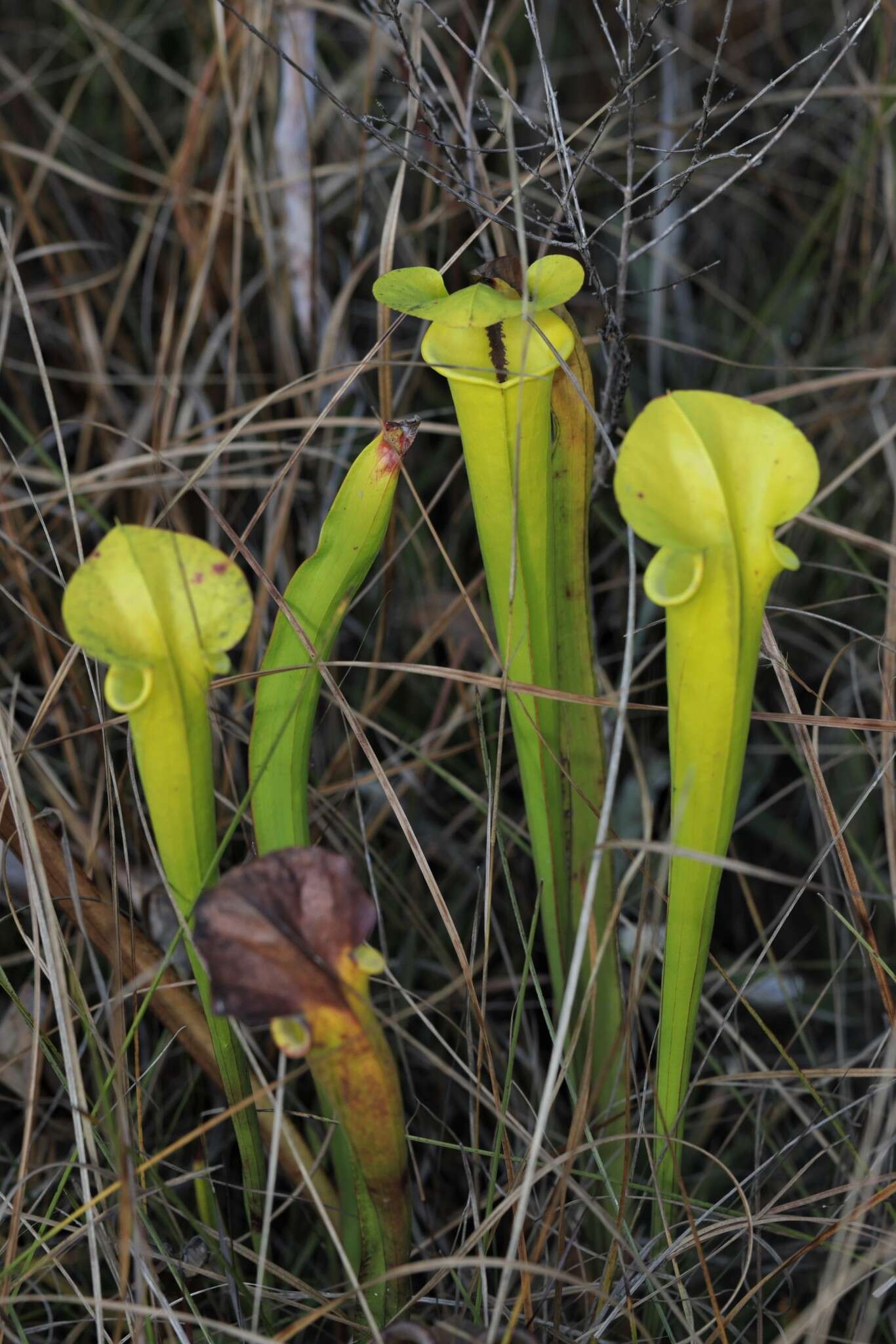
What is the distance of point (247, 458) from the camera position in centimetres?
161

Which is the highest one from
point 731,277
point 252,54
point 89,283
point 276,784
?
point 252,54

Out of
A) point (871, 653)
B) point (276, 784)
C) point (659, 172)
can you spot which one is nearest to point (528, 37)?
point (659, 172)

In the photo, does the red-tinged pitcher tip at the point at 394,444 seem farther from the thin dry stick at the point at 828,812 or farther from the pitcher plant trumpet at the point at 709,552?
the thin dry stick at the point at 828,812

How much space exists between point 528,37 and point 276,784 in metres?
1.95

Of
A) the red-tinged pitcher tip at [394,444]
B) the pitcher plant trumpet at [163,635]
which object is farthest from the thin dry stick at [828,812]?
the pitcher plant trumpet at [163,635]

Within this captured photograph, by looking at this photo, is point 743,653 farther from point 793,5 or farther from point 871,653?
point 793,5

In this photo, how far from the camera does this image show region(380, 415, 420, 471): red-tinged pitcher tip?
2.35ft

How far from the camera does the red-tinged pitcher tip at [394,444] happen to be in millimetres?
717

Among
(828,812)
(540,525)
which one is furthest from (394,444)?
(828,812)

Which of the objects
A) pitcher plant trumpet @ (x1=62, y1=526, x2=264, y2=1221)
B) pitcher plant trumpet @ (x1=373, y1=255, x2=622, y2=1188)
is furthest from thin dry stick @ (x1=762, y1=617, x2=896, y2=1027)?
pitcher plant trumpet @ (x1=62, y1=526, x2=264, y2=1221)

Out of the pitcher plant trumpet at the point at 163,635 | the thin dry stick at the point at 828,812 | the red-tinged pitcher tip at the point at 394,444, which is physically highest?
the red-tinged pitcher tip at the point at 394,444

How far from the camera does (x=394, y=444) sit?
72 cm

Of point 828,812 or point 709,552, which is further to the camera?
point 828,812

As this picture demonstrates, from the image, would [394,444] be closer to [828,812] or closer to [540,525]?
[540,525]
